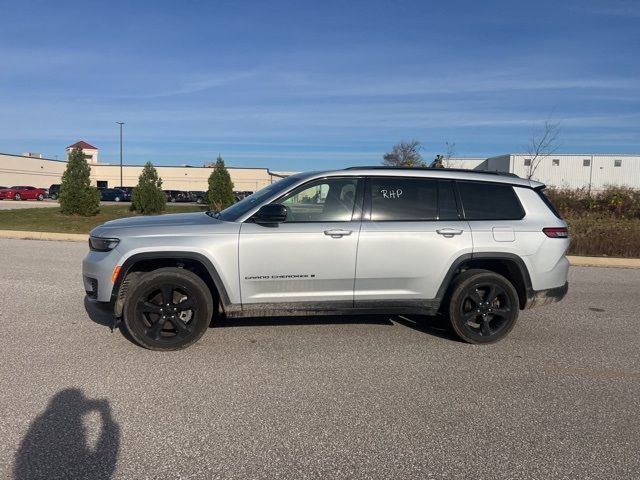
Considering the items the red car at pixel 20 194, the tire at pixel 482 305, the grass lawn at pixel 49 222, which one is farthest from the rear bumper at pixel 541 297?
the red car at pixel 20 194

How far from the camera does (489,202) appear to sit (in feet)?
17.9

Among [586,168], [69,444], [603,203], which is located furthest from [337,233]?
[586,168]

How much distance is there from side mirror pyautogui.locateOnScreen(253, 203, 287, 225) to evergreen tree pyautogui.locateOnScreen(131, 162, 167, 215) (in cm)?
2033

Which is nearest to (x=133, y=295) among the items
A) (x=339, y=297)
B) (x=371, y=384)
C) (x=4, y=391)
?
(x=4, y=391)

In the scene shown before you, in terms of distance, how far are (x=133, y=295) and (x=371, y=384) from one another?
239 cm

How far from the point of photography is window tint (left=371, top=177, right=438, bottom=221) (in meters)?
5.20

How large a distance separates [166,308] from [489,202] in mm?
3561

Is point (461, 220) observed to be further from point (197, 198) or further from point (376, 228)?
point (197, 198)

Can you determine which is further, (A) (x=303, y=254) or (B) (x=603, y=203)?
(B) (x=603, y=203)

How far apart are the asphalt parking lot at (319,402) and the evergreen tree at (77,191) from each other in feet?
52.2

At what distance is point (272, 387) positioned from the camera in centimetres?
414

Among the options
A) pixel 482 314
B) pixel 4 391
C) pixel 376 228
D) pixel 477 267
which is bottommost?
pixel 4 391

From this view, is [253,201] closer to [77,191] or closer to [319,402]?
[319,402]

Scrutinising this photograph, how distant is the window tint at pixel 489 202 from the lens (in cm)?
540
